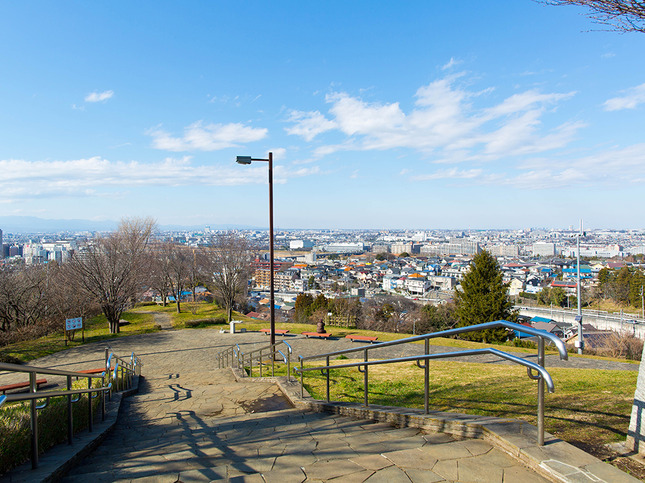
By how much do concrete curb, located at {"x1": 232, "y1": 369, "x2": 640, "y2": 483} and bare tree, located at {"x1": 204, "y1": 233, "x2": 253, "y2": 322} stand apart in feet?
71.3

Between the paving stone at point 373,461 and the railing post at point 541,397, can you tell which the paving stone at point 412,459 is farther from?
the railing post at point 541,397

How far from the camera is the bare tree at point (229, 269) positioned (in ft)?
83.8

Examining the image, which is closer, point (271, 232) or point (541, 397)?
point (541, 397)

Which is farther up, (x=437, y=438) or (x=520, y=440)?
(x=520, y=440)

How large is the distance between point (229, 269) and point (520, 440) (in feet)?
79.3

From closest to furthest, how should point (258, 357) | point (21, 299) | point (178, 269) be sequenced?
point (258, 357), point (21, 299), point (178, 269)

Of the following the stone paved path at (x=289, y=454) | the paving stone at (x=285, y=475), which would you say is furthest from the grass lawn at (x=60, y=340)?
the paving stone at (x=285, y=475)

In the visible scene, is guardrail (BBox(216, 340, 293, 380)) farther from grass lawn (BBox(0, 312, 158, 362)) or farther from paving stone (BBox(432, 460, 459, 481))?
grass lawn (BBox(0, 312, 158, 362))

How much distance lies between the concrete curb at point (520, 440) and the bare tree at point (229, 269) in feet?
71.3

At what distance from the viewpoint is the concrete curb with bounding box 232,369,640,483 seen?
2.41 metres

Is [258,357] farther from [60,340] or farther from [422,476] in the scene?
[60,340]

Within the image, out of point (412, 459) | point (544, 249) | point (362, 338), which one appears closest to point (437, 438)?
point (412, 459)

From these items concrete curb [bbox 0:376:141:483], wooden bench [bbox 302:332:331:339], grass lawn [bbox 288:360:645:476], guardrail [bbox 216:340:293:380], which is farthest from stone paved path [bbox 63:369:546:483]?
wooden bench [bbox 302:332:331:339]

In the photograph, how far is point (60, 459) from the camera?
11.7ft
